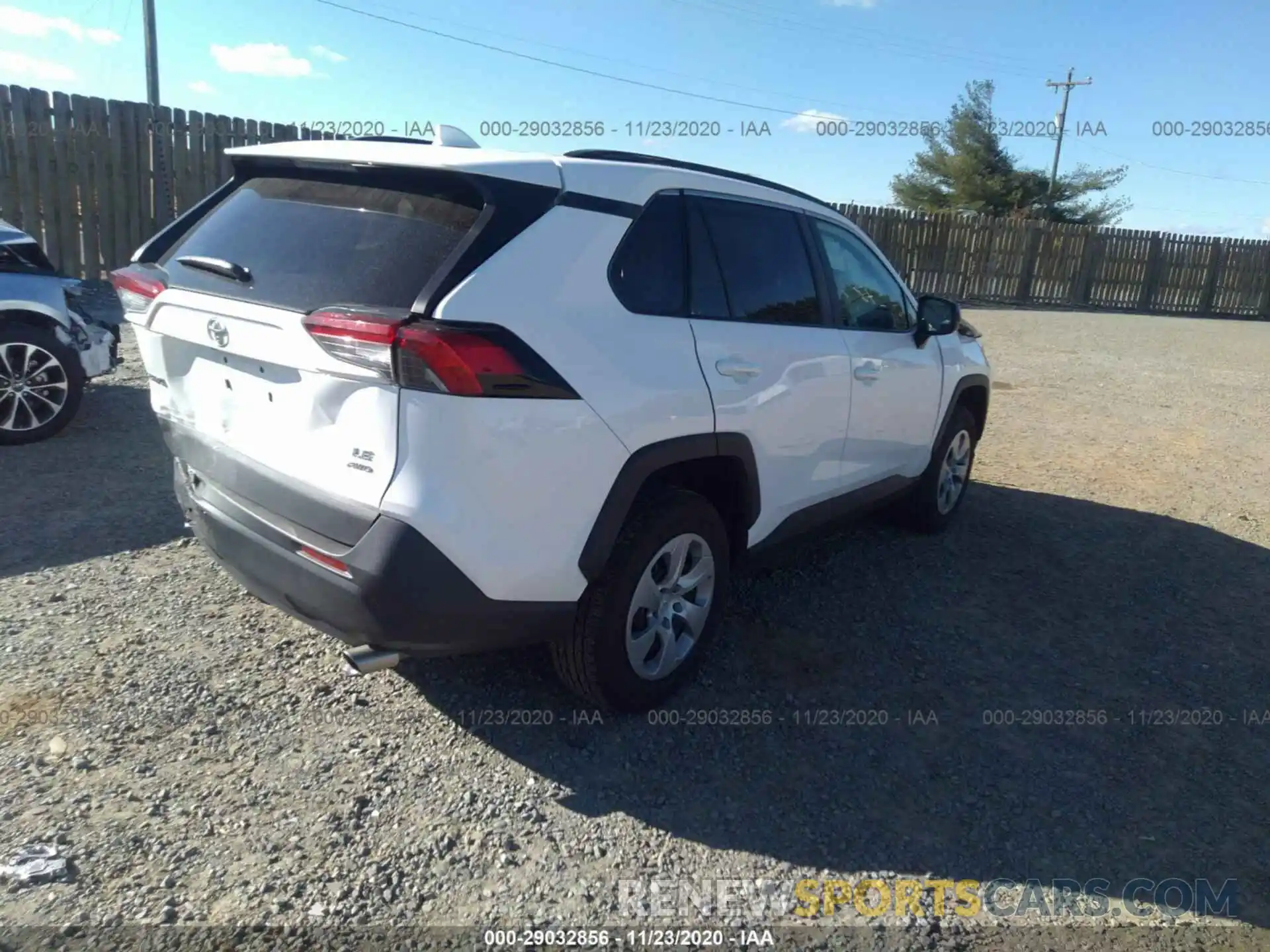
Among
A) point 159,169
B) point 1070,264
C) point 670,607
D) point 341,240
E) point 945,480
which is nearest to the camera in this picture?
point 341,240

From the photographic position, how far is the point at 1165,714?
3.75 metres

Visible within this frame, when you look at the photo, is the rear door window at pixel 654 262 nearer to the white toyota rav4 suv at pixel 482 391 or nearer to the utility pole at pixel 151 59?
the white toyota rav4 suv at pixel 482 391

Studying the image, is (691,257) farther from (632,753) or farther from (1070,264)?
(1070,264)

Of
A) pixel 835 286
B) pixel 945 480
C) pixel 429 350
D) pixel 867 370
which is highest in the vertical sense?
pixel 835 286

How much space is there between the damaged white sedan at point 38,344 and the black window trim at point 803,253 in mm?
4781

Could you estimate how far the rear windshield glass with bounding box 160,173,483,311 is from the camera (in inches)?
103

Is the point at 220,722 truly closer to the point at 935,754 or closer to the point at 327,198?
the point at 327,198

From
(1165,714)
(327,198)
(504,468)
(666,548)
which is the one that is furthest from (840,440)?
(327,198)

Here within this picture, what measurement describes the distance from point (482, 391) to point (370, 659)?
2.88 feet

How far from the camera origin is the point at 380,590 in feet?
8.28

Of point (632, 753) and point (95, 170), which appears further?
point (95, 170)

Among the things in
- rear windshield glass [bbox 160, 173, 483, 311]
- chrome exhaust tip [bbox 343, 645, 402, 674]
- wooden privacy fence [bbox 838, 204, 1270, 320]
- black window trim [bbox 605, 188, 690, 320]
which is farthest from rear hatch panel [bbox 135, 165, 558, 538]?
wooden privacy fence [bbox 838, 204, 1270, 320]

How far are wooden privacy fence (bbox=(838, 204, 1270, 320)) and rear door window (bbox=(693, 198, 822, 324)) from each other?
1649 cm

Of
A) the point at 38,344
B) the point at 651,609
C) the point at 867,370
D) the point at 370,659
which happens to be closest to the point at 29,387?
the point at 38,344
